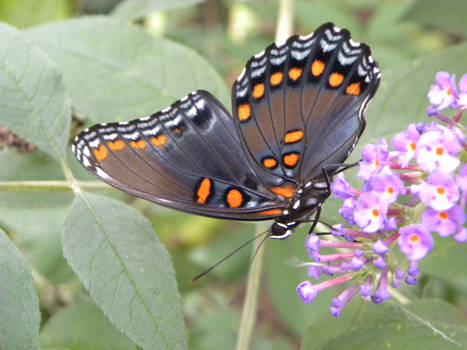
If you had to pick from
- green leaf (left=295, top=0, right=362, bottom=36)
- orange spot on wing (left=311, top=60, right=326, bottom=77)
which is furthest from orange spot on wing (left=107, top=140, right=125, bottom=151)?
green leaf (left=295, top=0, right=362, bottom=36)

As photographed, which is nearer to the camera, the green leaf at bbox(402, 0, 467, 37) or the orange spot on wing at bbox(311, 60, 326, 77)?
the orange spot on wing at bbox(311, 60, 326, 77)

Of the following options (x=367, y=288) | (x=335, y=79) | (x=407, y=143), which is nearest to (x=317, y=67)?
(x=335, y=79)

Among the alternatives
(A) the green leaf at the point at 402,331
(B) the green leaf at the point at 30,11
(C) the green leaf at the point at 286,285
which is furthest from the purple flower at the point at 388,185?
(B) the green leaf at the point at 30,11

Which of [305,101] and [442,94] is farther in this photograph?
[305,101]

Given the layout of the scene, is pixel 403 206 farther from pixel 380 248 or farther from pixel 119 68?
pixel 119 68

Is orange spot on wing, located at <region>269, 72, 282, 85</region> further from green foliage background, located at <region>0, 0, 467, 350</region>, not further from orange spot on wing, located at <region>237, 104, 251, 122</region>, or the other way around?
green foliage background, located at <region>0, 0, 467, 350</region>

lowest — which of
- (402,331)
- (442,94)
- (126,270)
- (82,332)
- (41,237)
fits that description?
(41,237)
